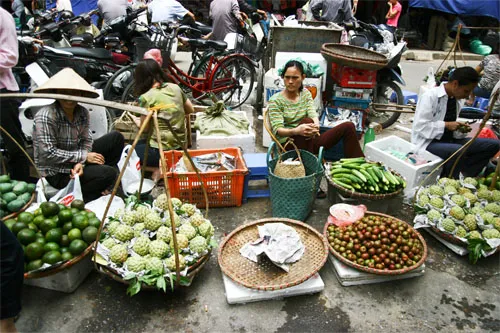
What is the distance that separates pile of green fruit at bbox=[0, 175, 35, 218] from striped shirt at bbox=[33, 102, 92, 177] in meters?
0.20

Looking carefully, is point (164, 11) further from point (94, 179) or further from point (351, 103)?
point (94, 179)

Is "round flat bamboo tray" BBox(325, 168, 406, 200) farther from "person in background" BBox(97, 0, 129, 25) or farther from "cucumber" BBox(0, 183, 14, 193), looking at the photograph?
"person in background" BBox(97, 0, 129, 25)

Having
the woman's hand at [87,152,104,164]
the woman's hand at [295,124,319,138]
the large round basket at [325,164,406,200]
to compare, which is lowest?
the large round basket at [325,164,406,200]

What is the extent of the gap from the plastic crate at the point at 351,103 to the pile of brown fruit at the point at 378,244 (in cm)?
258

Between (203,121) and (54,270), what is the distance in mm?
2448

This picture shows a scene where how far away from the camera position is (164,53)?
17.5ft

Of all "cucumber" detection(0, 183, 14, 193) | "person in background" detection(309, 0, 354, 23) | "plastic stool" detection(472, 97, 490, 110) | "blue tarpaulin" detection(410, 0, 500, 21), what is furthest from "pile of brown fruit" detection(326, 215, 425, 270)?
"blue tarpaulin" detection(410, 0, 500, 21)

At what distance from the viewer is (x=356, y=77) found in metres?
5.04

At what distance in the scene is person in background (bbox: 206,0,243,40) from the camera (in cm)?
695

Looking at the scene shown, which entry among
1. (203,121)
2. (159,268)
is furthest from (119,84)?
(159,268)

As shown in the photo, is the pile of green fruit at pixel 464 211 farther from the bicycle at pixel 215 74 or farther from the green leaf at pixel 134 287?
the bicycle at pixel 215 74

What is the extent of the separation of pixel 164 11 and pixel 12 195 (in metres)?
4.81

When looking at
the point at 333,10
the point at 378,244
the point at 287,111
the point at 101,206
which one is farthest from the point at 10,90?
the point at 333,10

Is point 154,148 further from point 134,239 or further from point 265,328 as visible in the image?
point 265,328
